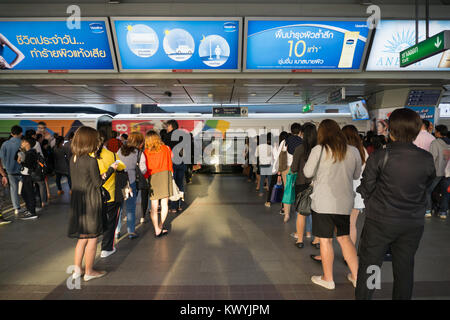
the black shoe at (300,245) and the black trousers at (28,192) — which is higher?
the black trousers at (28,192)

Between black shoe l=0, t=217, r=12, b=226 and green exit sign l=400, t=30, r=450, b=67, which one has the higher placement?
green exit sign l=400, t=30, r=450, b=67

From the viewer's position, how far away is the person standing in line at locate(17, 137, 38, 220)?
5.28 metres

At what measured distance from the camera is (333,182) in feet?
8.67

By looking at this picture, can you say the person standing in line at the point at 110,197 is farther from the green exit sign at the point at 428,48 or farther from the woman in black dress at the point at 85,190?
the green exit sign at the point at 428,48

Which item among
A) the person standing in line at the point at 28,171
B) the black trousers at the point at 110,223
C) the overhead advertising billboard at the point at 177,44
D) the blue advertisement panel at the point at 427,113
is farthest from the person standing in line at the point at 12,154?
the blue advertisement panel at the point at 427,113

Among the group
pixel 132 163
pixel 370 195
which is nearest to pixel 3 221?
pixel 132 163

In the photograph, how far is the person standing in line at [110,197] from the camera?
3.14 m

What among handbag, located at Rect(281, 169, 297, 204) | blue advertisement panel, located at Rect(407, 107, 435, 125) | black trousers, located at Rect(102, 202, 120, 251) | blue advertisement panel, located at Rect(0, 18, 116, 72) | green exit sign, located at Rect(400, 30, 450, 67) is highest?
blue advertisement panel, located at Rect(0, 18, 116, 72)

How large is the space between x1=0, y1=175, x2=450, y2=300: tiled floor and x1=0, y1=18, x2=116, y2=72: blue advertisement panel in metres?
3.51

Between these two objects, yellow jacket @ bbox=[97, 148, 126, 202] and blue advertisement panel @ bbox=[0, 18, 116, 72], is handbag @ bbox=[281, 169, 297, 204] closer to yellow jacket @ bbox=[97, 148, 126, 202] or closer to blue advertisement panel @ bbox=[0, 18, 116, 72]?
yellow jacket @ bbox=[97, 148, 126, 202]

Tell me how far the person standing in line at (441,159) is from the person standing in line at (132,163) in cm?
561

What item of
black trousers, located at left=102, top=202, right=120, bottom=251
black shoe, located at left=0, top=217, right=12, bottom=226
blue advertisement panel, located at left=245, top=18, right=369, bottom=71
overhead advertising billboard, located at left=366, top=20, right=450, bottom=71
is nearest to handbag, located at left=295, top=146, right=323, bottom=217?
black trousers, located at left=102, top=202, right=120, bottom=251

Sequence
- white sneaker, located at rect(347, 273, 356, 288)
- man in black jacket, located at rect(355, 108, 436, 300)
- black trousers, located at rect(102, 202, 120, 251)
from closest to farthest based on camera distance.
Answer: man in black jacket, located at rect(355, 108, 436, 300) < white sneaker, located at rect(347, 273, 356, 288) < black trousers, located at rect(102, 202, 120, 251)
